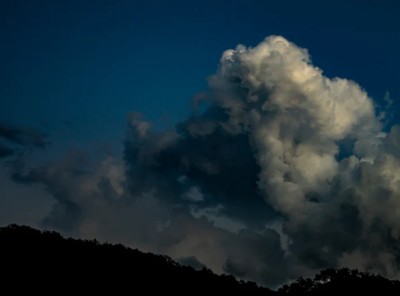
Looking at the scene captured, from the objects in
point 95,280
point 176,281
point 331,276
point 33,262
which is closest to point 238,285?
point 176,281

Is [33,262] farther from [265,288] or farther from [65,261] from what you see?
[265,288]

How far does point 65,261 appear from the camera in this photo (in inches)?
3346

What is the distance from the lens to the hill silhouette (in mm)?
77750

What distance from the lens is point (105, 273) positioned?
84938mm

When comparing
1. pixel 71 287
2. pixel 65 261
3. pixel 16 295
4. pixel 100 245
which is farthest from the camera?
pixel 100 245

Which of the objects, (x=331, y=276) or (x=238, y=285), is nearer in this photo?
(x=238, y=285)

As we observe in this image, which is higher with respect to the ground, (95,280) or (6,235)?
(6,235)

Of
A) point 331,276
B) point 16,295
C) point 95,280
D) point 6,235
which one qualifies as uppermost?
point 331,276

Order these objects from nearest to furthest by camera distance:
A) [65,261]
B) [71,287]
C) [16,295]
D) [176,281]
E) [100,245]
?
[16,295]
[71,287]
[65,261]
[176,281]
[100,245]

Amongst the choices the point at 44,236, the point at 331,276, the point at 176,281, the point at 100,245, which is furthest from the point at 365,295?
the point at 44,236

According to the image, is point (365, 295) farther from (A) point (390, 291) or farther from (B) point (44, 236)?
(B) point (44, 236)

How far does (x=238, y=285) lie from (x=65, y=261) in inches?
1376

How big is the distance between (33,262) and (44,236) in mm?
13807

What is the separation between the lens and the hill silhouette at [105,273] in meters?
77.8
